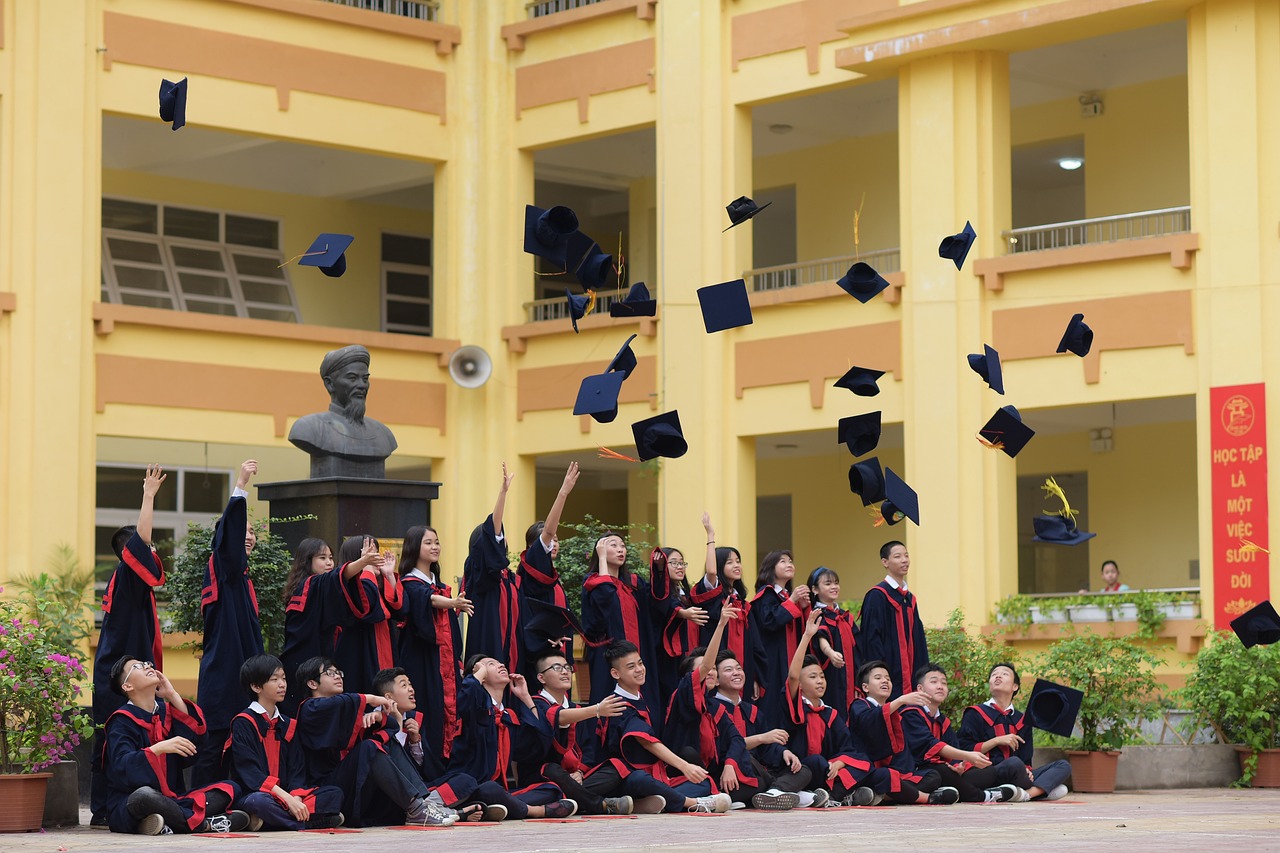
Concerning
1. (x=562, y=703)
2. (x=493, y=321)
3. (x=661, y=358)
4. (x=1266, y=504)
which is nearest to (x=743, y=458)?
(x=661, y=358)

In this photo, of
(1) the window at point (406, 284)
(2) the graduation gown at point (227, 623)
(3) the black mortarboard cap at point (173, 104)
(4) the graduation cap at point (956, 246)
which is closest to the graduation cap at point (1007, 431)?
(4) the graduation cap at point (956, 246)

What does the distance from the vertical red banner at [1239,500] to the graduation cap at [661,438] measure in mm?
5141

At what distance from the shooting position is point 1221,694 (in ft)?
48.2

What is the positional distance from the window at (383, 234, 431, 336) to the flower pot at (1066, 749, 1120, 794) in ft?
38.5

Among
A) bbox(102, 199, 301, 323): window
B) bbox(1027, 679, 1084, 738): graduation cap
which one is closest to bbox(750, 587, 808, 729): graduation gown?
bbox(1027, 679, 1084, 738): graduation cap

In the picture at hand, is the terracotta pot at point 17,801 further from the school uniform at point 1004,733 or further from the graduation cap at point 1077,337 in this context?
the graduation cap at point 1077,337

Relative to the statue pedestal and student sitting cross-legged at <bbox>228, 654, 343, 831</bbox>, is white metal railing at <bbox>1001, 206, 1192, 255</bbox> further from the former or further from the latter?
student sitting cross-legged at <bbox>228, 654, 343, 831</bbox>

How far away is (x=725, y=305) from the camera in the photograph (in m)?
16.0

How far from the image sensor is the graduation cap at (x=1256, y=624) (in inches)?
544

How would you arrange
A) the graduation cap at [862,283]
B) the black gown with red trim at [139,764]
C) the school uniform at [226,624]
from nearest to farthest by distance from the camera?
the black gown with red trim at [139,764] < the school uniform at [226,624] < the graduation cap at [862,283]

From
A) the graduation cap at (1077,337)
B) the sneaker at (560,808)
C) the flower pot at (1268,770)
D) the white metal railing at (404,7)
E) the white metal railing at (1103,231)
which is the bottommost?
the flower pot at (1268,770)

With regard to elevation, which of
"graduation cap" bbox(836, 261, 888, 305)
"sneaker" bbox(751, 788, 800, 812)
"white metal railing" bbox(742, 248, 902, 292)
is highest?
"white metal railing" bbox(742, 248, 902, 292)

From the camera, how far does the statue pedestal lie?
13.0 m

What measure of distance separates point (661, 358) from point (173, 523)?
596 cm
